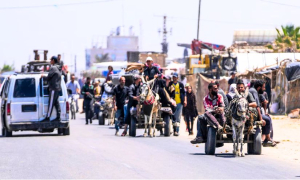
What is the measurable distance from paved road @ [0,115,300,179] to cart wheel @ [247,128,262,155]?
0.41 meters

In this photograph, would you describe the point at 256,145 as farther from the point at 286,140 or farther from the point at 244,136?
the point at 286,140

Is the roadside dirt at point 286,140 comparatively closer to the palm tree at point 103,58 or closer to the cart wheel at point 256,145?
the cart wheel at point 256,145

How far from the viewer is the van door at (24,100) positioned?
22438mm

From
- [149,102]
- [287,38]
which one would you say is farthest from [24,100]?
[287,38]

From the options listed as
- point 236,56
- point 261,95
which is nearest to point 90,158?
point 261,95

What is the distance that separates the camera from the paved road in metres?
12.7

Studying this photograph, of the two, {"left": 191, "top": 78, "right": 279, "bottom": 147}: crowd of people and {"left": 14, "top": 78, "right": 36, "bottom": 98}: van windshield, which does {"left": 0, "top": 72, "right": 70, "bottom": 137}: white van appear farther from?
{"left": 191, "top": 78, "right": 279, "bottom": 147}: crowd of people

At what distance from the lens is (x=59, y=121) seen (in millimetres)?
22609

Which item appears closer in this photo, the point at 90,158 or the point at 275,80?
the point at 90,158

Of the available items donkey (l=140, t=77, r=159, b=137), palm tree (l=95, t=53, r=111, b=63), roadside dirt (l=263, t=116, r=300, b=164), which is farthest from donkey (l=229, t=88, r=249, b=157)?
palm tree (l=95, t=53, r=111, b=63)

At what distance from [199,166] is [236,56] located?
35.3 m

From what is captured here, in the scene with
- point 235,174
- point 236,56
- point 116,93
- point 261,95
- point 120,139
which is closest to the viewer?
point 235,174

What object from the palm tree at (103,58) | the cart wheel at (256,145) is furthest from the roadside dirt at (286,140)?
the palm tree at (103,58)

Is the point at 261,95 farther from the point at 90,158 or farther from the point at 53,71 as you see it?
the point at 53,71
